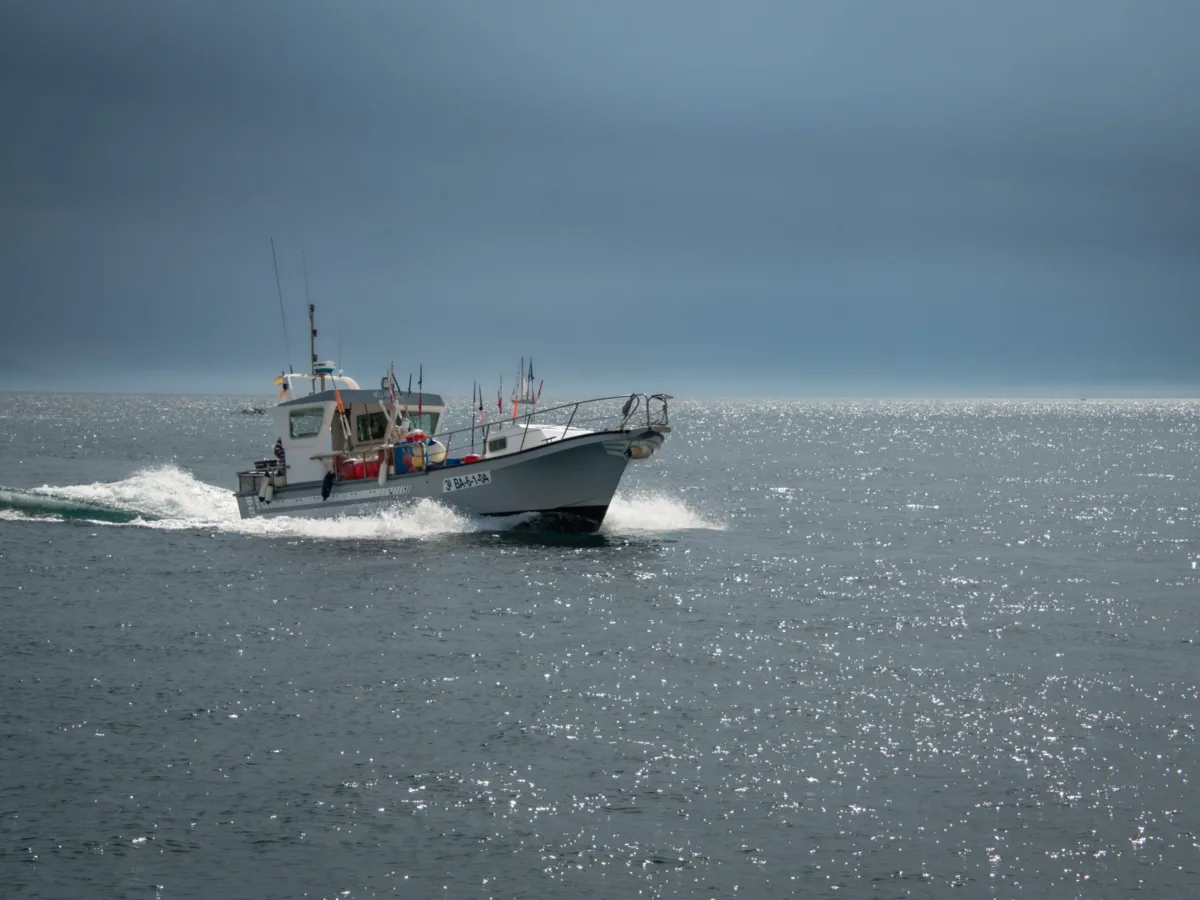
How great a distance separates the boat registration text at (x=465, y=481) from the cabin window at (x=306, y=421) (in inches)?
189

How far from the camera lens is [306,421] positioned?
39.9 m

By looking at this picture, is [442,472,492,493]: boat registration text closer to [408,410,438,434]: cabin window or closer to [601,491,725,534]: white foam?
[408,410,438,434]: cabin window

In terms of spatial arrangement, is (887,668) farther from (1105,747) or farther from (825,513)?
(825,513)

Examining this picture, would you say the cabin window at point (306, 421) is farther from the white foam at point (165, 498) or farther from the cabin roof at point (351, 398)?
the white foam at point (165, 498)

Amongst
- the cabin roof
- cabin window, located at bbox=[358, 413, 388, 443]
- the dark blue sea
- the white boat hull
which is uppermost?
the cabin roof

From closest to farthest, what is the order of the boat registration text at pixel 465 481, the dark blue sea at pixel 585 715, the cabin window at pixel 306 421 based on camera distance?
the dark blue sea at pixel 585 715
the boat registration text at pixel 465 481
the cabin window at pixel 306 421

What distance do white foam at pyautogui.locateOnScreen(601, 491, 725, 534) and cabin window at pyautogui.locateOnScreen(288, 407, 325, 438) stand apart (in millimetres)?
9906

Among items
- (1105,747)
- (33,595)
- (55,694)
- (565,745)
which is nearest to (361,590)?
(33,595)

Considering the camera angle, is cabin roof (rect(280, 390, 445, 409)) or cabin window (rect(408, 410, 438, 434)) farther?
cabin window (rect(408, 410, 438, 434))

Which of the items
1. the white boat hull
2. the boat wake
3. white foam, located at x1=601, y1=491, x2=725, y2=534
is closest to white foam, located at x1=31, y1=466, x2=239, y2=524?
the boat wake

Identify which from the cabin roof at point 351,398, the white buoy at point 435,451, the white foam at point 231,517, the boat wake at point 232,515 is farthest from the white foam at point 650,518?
the cabin roof at point 351,398

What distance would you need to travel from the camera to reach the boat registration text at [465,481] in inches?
1494

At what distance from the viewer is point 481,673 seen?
879 inches

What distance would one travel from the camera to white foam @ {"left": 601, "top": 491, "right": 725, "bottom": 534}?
43.0m
